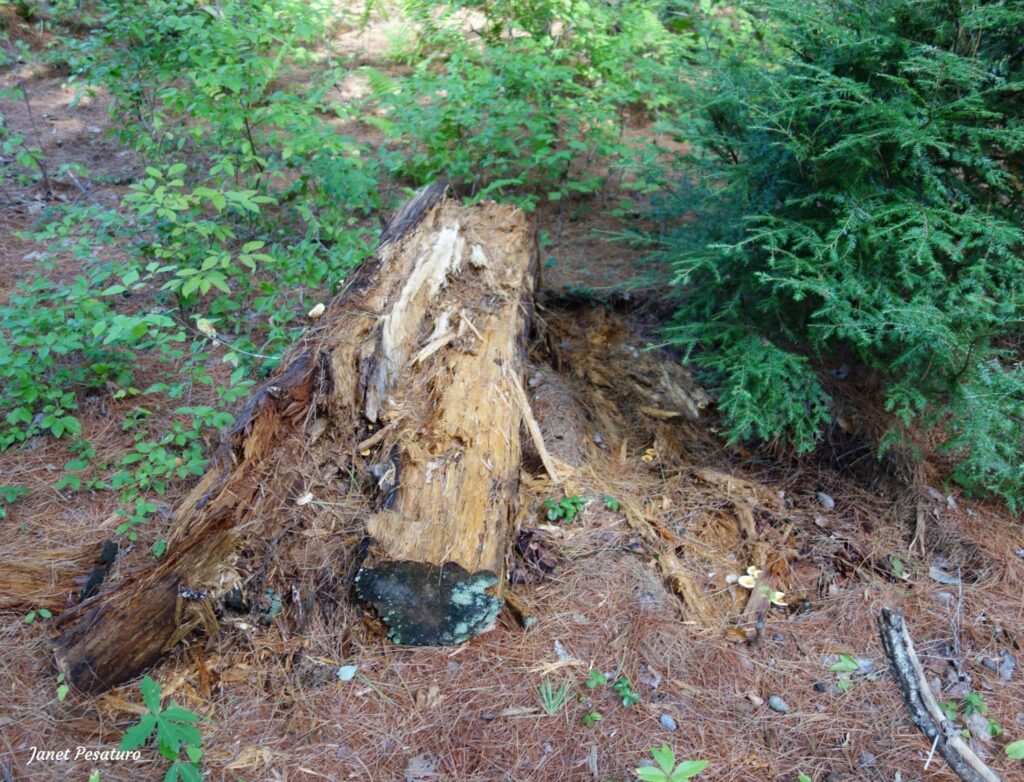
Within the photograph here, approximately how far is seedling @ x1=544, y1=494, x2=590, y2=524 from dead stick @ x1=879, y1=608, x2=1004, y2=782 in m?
1.38

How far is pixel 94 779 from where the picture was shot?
215 centimetres

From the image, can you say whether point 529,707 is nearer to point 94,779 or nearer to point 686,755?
point 686,755

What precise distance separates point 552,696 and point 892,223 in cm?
261

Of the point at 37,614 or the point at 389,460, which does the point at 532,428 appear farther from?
the point at 37,614

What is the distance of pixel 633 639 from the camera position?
2785 mm

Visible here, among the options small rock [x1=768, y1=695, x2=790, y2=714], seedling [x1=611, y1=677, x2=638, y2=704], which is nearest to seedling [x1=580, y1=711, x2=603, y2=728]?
seedling [x1=611, y1=677, x2=638, y2=704]

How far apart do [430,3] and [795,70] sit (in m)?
4.23

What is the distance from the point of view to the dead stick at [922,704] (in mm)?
2391

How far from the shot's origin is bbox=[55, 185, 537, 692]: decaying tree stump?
254cm

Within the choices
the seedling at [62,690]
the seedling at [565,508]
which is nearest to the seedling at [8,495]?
the seedling at [62,690]

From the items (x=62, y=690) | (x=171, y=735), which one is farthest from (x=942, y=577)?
(x=62, y=690)

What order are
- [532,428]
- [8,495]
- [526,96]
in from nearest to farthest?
[8,495] → [532,428] → [526,96]

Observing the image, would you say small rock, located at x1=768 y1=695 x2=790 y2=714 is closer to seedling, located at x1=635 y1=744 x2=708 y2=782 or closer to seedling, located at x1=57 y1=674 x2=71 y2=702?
seedling, located at x1=635 y1=744 x2=708 y2=782

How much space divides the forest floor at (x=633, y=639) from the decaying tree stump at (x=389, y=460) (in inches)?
6.8
